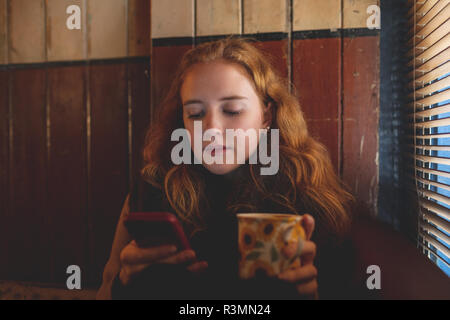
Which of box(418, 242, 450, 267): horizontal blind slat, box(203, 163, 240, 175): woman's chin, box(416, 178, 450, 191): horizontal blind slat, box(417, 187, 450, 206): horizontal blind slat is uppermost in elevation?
box(203, 163, 240, 175): woman's chin

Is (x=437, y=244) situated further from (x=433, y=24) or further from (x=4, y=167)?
(x=4, y=167)

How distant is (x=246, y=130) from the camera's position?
0.85 m

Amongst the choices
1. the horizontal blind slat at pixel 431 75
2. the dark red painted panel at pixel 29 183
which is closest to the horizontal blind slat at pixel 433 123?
the horizontal blind slat at pixel 431 75

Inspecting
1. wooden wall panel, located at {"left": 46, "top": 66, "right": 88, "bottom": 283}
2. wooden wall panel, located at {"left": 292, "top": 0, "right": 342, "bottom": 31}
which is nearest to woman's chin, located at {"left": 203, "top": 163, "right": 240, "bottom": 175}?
wooden wall panel, located at {"left": 292, "top": 0, "right": 342, "bottom": 31}

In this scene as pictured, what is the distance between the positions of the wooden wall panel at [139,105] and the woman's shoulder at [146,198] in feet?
0.76

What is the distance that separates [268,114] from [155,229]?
0.51m

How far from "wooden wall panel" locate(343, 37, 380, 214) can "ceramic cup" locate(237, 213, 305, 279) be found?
60 cm

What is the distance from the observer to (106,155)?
1.23m

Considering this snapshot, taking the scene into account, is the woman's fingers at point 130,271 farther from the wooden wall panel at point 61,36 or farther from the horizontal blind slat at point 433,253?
the wooden wall panel at point 61,36

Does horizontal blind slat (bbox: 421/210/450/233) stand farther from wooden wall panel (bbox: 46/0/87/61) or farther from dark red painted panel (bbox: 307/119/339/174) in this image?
wooden wall panel (bbox: 46/0/87/61)

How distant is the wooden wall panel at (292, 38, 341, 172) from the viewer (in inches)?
39.8

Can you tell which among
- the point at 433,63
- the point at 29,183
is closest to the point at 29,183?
the point at 29,183

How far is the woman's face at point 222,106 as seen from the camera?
829 mm

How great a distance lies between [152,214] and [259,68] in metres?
0.56
